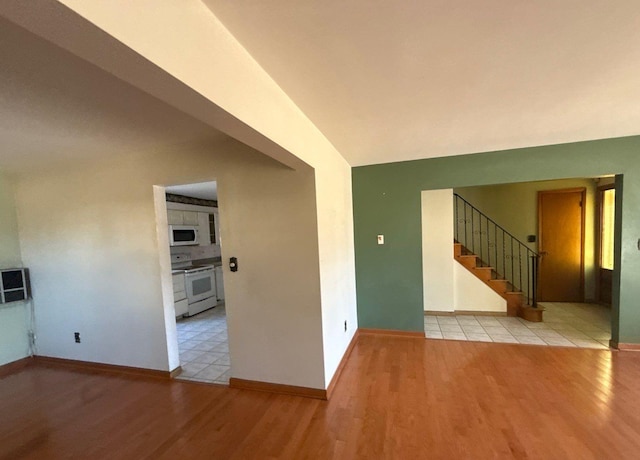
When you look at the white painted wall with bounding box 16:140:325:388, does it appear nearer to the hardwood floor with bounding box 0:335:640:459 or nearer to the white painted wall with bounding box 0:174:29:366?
the white painted wall with bounding box 0:174:29:366

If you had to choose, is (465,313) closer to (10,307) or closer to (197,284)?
(197,284)

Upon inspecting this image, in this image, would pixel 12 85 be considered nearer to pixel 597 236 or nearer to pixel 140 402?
pixel 140 402

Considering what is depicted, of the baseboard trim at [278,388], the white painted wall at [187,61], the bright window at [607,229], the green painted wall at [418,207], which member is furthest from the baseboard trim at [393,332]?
the bright window at [607,229]

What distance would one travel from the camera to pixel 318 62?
1.34 metres

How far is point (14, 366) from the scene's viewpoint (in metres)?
3.05

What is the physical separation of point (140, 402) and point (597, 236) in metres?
6.85

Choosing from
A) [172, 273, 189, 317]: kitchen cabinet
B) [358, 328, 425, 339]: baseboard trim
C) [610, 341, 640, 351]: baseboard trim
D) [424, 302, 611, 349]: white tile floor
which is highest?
[172, 273, 189, 317]: kitchen cabinet

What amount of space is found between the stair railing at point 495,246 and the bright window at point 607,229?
3.07 ft

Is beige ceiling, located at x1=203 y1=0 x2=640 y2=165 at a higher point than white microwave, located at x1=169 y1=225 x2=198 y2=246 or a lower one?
higher

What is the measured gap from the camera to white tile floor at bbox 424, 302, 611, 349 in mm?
3205

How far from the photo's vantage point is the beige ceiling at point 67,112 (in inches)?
46.9

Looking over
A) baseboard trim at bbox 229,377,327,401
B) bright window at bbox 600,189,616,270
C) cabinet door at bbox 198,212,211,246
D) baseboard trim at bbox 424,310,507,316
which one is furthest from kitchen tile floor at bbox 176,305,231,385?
bright window at bbox 600,189,616,270

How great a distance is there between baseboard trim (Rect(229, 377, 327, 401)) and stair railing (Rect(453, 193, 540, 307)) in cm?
378

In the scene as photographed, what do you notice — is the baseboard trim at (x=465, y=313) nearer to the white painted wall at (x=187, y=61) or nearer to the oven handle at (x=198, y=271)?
the white painted wall at (x=187, y=61)
